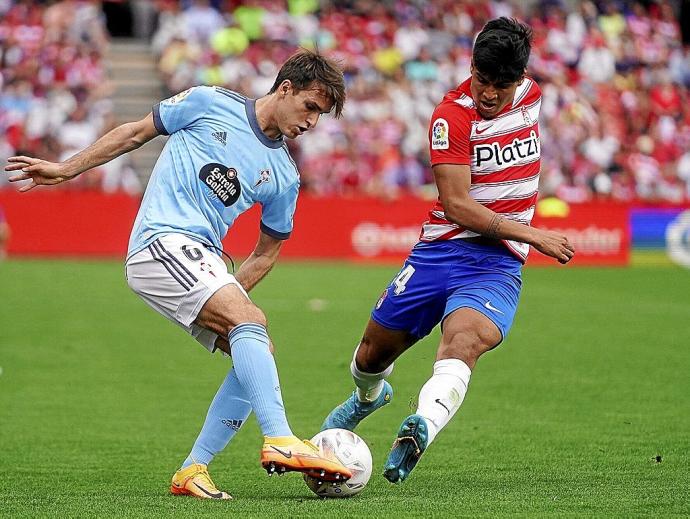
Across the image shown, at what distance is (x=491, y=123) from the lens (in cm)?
674

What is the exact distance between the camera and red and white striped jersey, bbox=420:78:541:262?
21.7 feet

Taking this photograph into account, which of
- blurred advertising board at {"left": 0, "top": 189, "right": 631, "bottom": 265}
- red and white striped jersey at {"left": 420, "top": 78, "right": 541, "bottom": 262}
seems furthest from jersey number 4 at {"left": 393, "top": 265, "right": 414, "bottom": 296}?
blurred advertising board at {"left": 0, "top": 189, "right": 631, "bottom": 265}

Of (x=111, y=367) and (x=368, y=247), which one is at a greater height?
(x=111, y=367)

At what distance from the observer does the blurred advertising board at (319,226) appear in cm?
2327

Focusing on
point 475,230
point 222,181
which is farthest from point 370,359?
point 222,181

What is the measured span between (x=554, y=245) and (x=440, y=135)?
2.72 feet

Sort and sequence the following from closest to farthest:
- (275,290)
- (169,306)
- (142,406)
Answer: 1. (169,306)
2. (142,406)
3. (275,290)

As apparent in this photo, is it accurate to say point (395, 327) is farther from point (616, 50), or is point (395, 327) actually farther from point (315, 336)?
point (616, 50)

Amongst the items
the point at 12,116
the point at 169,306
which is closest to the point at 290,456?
the point at 169,306

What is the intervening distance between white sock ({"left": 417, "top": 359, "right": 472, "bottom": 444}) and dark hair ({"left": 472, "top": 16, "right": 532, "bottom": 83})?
4.86 feet

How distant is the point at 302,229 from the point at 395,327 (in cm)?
1705

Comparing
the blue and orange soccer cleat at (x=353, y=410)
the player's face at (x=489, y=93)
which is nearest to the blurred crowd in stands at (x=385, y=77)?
the blue and orange soccer cleat at (x=353, y=410)

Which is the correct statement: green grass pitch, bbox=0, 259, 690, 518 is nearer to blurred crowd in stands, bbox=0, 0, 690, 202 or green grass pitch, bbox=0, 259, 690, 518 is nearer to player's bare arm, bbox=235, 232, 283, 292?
player's bare arm, bbox=235, 232, 283, 292

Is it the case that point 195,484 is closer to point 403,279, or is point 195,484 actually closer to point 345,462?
point 345,462
